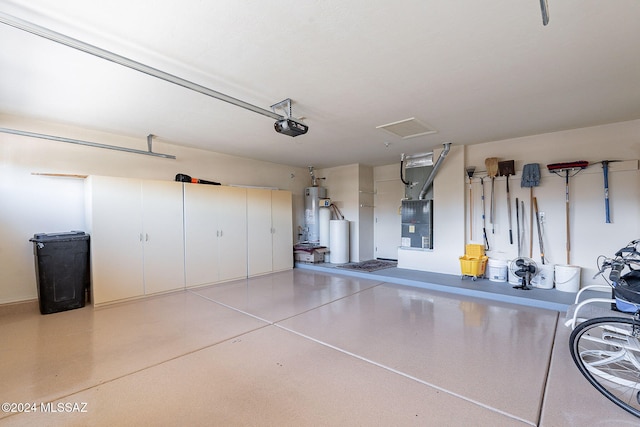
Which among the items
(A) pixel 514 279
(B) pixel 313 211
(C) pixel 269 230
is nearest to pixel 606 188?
(A) pixel 514 279

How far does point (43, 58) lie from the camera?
222cm

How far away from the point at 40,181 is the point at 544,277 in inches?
295

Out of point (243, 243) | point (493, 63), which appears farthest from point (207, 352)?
point (493, 63)

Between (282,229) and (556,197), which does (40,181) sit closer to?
(282,229)

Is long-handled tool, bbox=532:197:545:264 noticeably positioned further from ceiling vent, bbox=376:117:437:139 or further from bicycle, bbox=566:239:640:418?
bicycle, bbox=566:239:640:418

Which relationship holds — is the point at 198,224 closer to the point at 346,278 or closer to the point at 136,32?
the point at 346,278

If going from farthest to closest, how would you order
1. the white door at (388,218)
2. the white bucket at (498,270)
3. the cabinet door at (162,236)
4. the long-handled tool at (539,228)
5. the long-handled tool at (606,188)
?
the white door at (388,218) < the white bucket at (498,270) < the long-handled tool at (539,228) < the cabinet door at (162,236) < the long-handled tool at (606,188)

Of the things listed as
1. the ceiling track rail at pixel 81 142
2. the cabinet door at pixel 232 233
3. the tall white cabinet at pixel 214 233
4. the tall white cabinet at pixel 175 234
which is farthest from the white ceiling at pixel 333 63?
the cabinet door at pixel 232 233

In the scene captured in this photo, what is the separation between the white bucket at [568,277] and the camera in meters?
3.95

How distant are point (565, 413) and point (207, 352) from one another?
272 cm

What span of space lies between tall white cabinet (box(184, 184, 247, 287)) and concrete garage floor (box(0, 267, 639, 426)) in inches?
44.8

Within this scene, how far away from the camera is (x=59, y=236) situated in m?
3.61

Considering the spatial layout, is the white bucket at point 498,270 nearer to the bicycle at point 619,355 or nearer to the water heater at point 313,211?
the bicycle at point 619,355

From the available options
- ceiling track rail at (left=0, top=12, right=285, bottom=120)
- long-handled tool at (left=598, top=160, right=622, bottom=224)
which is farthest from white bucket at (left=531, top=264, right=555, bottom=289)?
ceiling track rail at (left=0, top=12, right=285, bottom=120)
